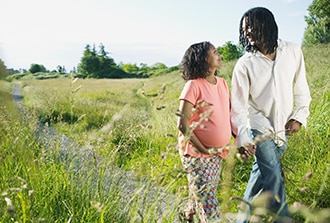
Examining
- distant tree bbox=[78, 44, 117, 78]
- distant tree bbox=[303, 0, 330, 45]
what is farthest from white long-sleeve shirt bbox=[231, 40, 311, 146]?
distant tree bbox=[78, 44, 117, 78]

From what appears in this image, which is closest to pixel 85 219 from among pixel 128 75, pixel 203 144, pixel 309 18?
pixel 203 144

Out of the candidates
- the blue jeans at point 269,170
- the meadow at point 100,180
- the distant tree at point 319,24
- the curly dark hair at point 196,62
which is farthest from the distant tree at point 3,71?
the distant tree at point 319,24

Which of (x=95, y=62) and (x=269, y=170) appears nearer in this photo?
→ (x=269, y=170)

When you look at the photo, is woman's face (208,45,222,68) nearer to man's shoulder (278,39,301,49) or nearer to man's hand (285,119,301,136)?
man's shoulder (278,39,301,49)

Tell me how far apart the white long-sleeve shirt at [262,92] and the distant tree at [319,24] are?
4184cm

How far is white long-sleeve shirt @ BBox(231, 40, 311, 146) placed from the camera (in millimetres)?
2900

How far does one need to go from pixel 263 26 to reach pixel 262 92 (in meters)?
0.44

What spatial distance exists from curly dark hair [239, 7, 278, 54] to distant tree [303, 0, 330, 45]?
137ft

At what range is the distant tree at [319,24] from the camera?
4222 centimetres

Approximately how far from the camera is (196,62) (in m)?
2.91

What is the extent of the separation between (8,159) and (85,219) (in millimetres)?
952

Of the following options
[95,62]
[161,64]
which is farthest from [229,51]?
[95,62]

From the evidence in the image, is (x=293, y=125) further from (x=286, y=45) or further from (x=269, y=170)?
(x=286, y=45)

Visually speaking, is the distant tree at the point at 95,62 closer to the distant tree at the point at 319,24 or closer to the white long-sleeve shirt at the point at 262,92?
the distant tree at the point at 319,24
